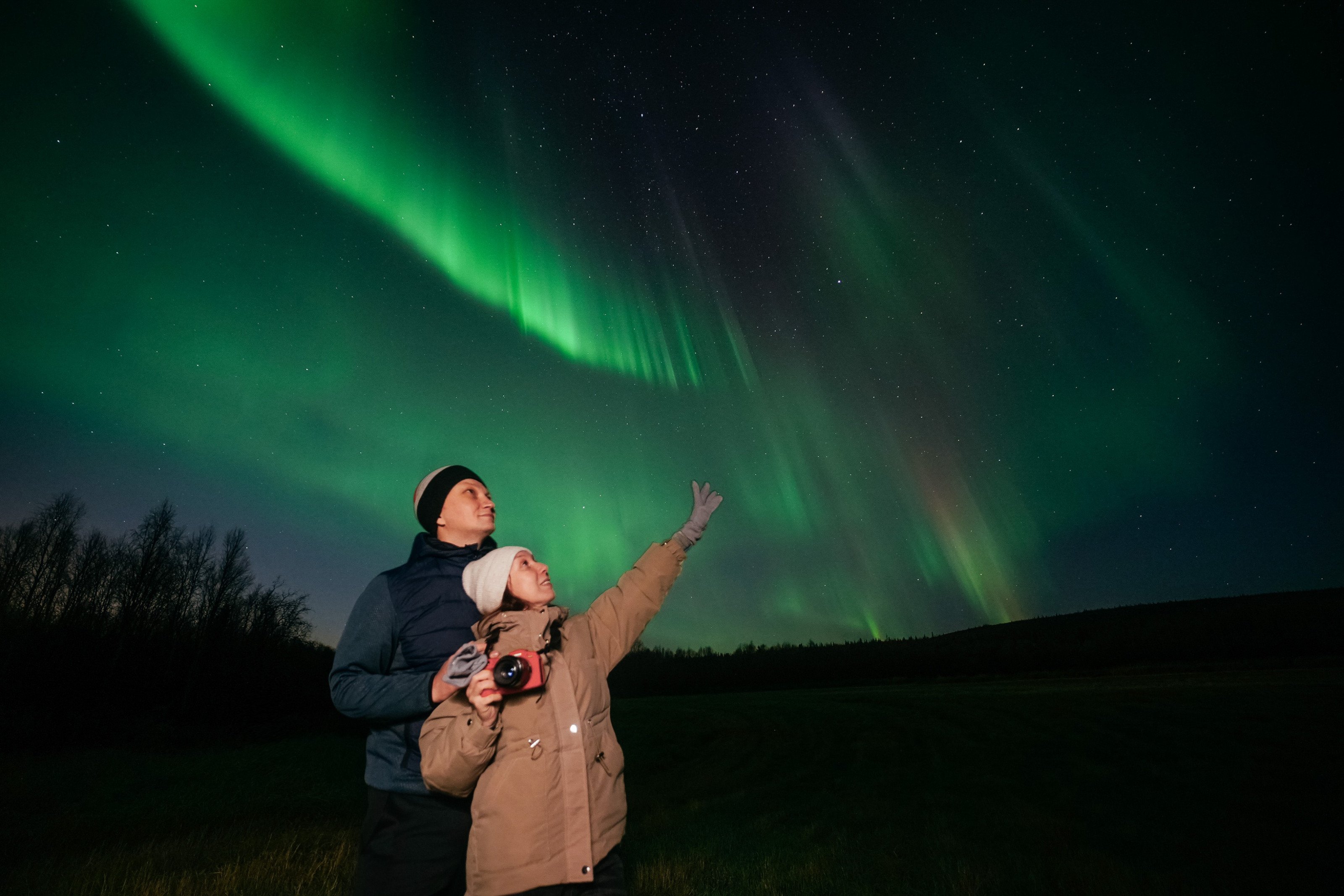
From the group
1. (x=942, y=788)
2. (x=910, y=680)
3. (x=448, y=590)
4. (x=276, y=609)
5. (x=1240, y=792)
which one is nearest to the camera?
(x=448, y=590)

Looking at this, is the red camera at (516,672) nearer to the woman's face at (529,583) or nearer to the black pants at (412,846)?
the woman's face at (529,583)

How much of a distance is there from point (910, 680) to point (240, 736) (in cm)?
5796

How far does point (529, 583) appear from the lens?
3.01m

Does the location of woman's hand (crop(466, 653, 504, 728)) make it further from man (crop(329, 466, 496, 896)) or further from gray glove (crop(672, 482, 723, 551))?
gray glove (crop(672, 482, 723, 551))

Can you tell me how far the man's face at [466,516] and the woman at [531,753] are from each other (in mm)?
328

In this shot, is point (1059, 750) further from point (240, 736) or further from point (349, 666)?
point (240, 736)

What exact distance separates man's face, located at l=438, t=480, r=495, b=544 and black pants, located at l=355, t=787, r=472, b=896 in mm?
1242

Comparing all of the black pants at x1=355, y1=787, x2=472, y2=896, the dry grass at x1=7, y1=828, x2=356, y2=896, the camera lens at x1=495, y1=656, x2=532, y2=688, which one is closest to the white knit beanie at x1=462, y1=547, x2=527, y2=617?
the camera lens at x1=495, y1=656, x2=532, y2=688

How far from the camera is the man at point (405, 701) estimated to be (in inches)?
106

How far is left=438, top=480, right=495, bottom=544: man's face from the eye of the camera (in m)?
3.44

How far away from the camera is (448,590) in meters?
3.11

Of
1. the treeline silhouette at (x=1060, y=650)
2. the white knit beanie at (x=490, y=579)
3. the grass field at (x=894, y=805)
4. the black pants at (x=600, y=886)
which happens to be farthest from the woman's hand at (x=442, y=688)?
Result: the treeline silhouette at (x=1060, y=650)

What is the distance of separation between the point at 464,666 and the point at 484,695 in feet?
0.48

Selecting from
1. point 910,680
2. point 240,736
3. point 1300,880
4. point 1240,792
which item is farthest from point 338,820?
point 910,680
